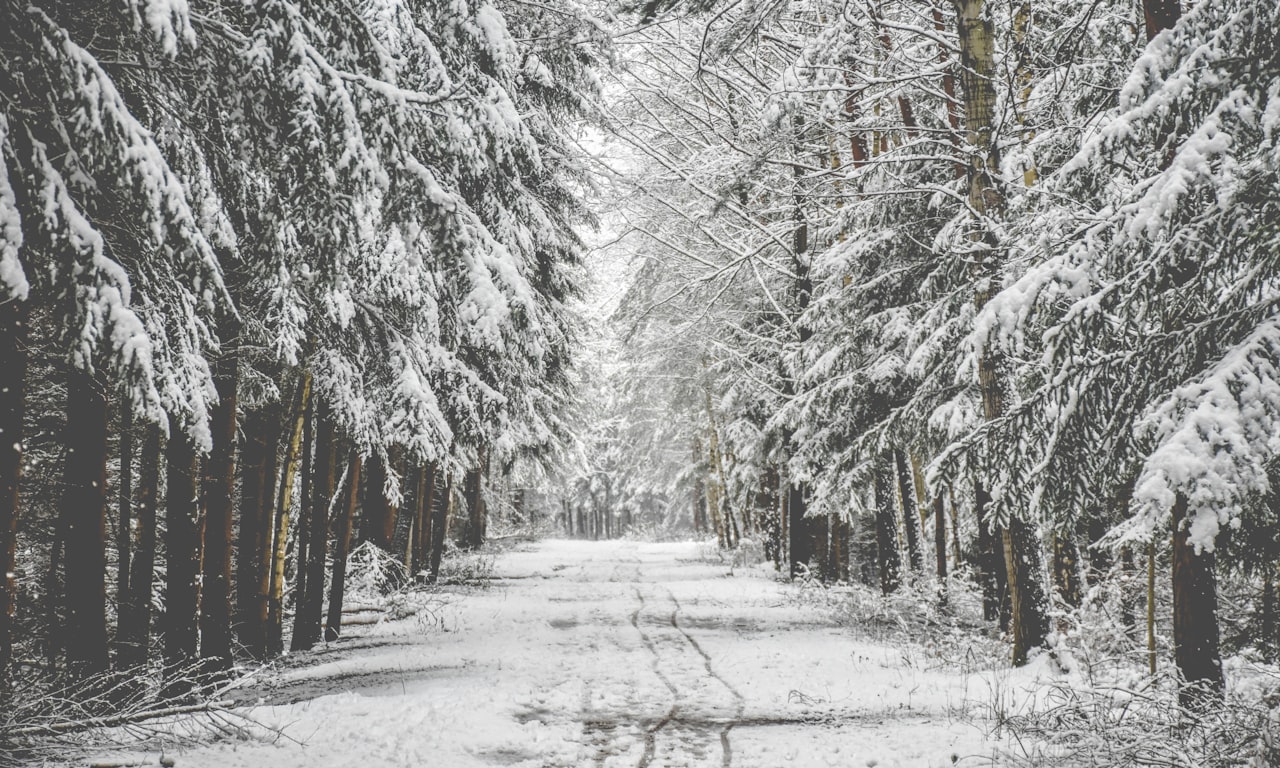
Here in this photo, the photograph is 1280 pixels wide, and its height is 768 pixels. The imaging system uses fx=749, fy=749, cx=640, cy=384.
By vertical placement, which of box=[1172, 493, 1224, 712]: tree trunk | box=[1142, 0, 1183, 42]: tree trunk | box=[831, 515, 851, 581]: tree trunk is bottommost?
box=[831, 515, 851, 581]: tree trunk

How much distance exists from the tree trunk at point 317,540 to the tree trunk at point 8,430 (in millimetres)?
5186

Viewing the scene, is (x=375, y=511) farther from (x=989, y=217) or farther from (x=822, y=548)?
(x=989, y=217)

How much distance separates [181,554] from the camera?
695 cm

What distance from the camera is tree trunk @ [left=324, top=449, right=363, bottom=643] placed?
11.0 meters

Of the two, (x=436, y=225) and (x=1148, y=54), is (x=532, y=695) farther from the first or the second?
(x=1148, y=54)

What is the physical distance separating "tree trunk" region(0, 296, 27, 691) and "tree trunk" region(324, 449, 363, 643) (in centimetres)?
616

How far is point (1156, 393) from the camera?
16.7 feet

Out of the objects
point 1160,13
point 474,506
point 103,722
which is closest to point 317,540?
point 103,722

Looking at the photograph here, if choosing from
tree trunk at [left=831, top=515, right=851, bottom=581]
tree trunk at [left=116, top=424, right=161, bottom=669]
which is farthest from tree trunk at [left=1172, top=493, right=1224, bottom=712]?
tree trunk at [left=831, top=515, right=851, bottom=581]

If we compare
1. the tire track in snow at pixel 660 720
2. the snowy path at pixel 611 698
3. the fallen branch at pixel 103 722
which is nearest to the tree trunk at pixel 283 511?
the snowy path at pixel 611 698

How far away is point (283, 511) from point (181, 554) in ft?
7.93

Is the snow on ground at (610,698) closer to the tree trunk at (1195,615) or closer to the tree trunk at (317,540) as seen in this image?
the tree trunk at (317,540)

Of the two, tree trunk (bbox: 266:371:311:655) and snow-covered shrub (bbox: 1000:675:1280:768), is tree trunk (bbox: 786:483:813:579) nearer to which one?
tree trunk (bbox: 266:371:311:655)

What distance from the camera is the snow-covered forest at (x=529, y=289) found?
13.3 ft
